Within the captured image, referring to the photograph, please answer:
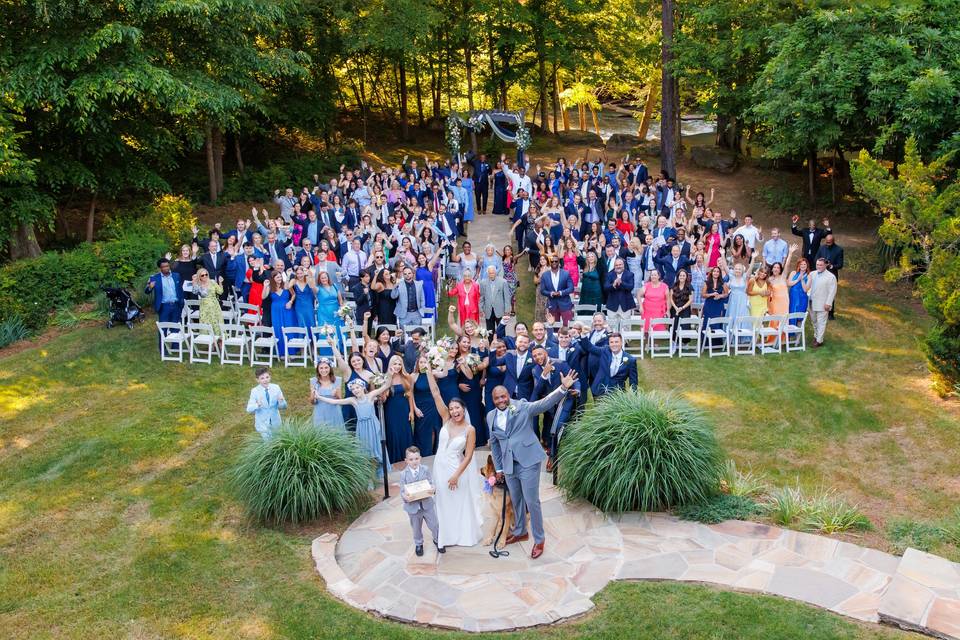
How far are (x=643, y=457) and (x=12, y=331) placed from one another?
40.6 feet

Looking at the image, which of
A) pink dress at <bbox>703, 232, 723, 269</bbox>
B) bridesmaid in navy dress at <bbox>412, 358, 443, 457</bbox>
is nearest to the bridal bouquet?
bridesmaid in navy dress at <bbox>412, 358, 443, 457</bbox>

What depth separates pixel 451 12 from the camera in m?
29.6

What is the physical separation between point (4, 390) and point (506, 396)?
9.17 metres

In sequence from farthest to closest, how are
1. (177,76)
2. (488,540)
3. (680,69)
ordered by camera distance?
1. (680,69)
2. (177,76)
3. (488,540)

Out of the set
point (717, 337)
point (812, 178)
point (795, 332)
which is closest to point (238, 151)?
point (812, 178)

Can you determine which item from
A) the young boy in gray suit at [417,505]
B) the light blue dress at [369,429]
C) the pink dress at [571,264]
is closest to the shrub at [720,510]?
the young boy in gray suit at [417,505]

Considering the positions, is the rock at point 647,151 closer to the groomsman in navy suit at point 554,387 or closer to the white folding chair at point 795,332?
the white folding chair at point 795,332

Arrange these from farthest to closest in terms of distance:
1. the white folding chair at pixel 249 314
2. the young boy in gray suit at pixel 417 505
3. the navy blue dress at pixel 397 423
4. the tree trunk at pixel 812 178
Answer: the tree trunk at pixel 812 178, the white folding chair at pixel 249 314, the navy blue dress at pixel 397 423, the young boy in gray suit at pixel 417 505

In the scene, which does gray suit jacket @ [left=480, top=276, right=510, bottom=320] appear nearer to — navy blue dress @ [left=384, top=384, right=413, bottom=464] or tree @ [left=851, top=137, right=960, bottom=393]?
navy blue dress @ [left=384, top=384, right=413, bottom=464]

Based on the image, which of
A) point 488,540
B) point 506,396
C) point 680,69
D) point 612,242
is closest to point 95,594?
point 488,540

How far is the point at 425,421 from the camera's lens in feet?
32.8

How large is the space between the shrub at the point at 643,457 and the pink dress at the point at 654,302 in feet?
15.9

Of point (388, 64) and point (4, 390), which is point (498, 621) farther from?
point (388, 64)

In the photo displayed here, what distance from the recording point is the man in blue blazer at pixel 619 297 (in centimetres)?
1355
